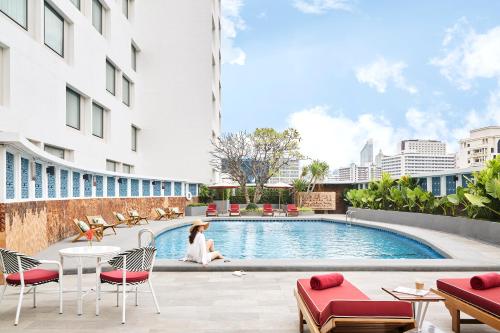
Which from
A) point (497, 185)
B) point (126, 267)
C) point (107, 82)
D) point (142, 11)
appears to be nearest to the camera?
point (126, 267)

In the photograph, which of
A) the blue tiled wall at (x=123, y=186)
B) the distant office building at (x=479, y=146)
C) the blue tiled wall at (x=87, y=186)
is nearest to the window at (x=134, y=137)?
the blue tiled wall at (x=123, y=186)

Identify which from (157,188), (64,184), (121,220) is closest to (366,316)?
Answer: (64,184)

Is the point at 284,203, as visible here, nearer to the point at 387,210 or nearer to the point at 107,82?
the point at 387,210

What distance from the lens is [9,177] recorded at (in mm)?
9562

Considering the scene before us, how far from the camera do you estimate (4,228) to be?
8.95 metres

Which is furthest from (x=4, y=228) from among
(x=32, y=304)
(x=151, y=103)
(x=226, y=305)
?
(x=151, y=103)

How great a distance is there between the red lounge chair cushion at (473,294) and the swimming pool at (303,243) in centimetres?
704

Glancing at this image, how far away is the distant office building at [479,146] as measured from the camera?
135 m

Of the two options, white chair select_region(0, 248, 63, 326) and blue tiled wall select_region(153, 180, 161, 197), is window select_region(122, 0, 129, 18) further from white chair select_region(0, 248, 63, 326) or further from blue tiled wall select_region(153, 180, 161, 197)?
white chair select_region(0, 248, 63, 326)

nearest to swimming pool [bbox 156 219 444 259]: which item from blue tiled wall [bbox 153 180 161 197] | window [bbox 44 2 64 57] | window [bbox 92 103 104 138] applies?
blue tiled wall [bbox 153 180 161 197]

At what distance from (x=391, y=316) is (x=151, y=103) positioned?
32732mm

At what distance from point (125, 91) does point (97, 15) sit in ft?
21.9

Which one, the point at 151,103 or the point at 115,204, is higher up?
the point at 151,103

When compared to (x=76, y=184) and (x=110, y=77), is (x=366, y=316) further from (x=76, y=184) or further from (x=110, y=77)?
(x=110, y=77)
